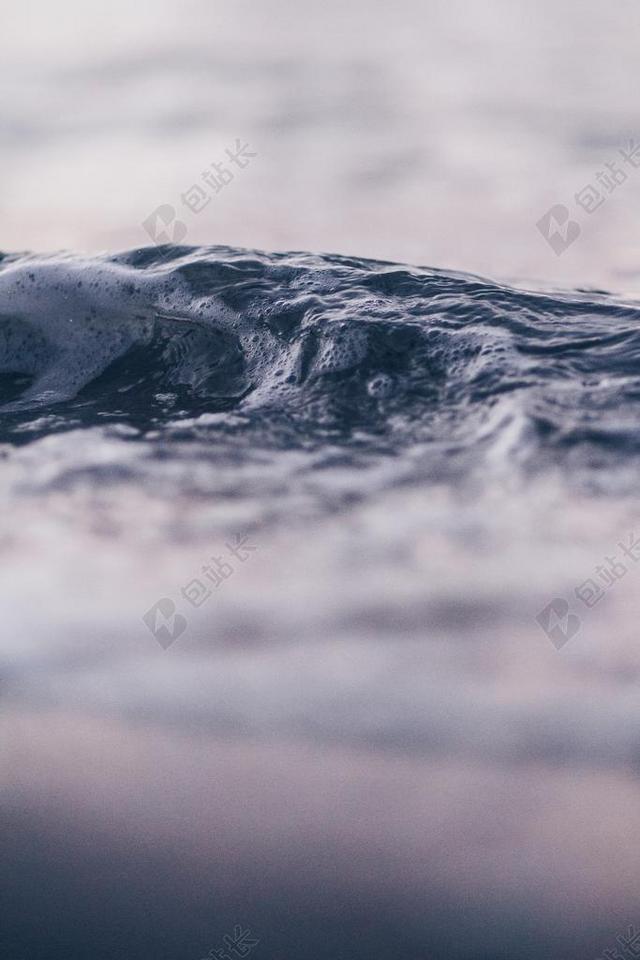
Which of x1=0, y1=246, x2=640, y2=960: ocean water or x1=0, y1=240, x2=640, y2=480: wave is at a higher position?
x1=0, y1=240, x2=640, y2=480: wave

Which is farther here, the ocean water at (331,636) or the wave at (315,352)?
the wave at (315,352)

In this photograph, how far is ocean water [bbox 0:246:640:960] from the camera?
114 centimetres

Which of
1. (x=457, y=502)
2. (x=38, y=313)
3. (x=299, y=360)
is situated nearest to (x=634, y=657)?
(x=457, y=502)

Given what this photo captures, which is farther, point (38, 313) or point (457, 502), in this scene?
point (38, 313)

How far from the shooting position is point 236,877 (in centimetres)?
116

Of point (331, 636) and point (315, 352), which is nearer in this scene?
point (331, 636)

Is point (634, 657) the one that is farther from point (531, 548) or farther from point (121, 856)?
point (121, 856)

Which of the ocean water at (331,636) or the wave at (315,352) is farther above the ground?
the wave at (315,352)

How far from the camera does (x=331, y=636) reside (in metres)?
1.62

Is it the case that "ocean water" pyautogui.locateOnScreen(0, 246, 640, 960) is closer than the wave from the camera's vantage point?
Yes

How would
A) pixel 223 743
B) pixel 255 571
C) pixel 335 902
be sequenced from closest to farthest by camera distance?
pixel 335 902
pixel 223 743
pixel 255 571

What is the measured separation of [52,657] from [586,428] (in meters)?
1.49

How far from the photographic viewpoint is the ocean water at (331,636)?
3.75 feet

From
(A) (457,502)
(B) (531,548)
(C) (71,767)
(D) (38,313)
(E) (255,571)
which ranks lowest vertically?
(C) (71,767)
